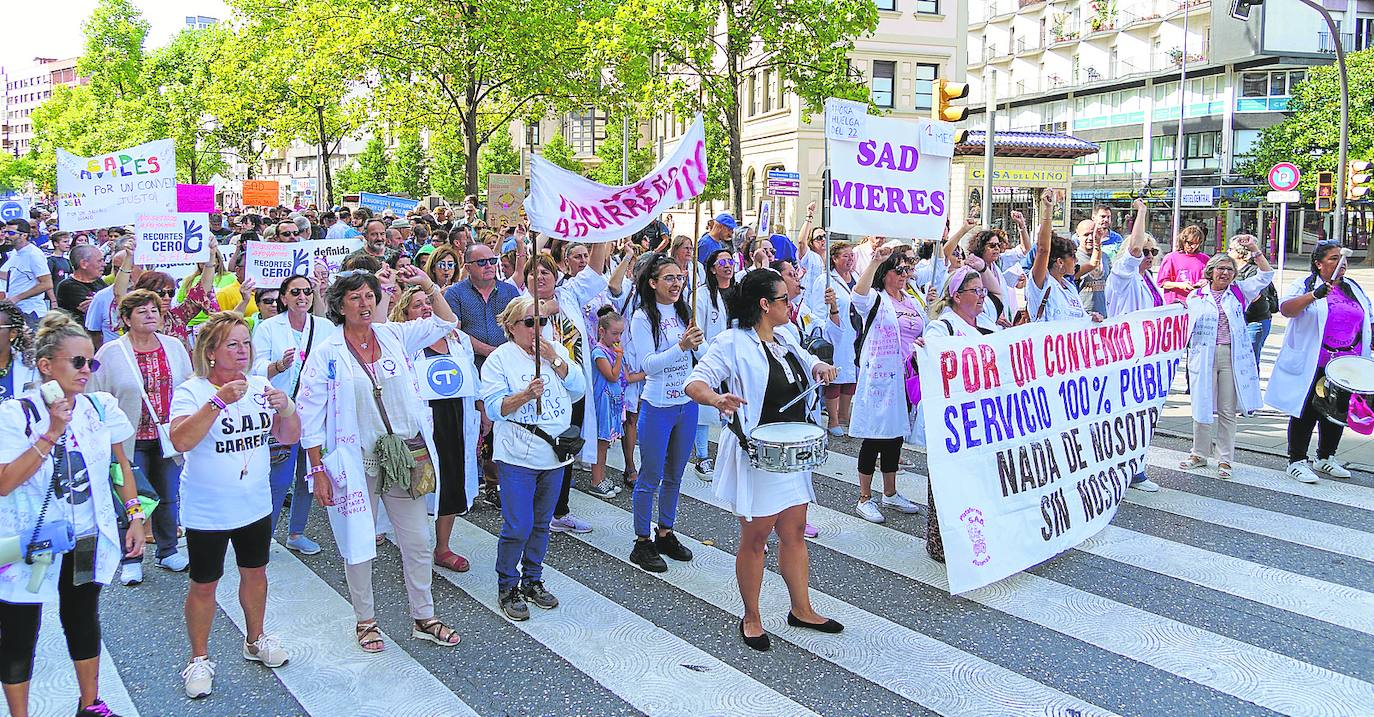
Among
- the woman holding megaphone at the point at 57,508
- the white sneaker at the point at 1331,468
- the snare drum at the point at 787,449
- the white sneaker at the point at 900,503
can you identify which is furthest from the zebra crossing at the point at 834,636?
the white sneaker at the point at 1331,468

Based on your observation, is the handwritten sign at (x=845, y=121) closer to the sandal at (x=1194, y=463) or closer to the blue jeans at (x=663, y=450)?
the blue jeans at (x=663, y=450)

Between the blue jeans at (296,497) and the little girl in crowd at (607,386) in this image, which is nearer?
the blue jeans at (296,497)

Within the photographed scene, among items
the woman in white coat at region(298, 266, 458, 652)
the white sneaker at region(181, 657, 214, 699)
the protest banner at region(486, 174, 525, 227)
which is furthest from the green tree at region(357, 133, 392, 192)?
the white sneaker at region(181, 657, 214, 699)

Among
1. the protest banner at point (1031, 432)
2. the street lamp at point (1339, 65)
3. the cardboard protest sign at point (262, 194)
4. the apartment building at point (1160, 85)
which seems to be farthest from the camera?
the apartment building at point (1160, 85)

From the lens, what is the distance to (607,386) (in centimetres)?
795

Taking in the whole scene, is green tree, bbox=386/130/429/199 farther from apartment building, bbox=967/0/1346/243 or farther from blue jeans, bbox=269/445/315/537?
blue jeans, bbox=269/445/315/537

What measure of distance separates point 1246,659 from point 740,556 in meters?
2.33

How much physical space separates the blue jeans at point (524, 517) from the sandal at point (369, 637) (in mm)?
683

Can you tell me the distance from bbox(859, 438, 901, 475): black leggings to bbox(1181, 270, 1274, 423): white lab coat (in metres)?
2.65

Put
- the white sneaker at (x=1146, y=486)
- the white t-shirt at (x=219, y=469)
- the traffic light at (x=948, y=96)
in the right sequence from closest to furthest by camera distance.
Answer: the white t-shirt at (x=219, y=469) → the white sneaker at (x=1146, y=486) → the traffic light at (x=948, y=96)

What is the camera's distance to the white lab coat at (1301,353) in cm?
814

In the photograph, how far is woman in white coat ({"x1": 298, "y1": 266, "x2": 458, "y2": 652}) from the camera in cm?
471

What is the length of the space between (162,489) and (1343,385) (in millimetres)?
7844

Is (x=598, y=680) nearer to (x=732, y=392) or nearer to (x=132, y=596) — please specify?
(x=732, y=392)
